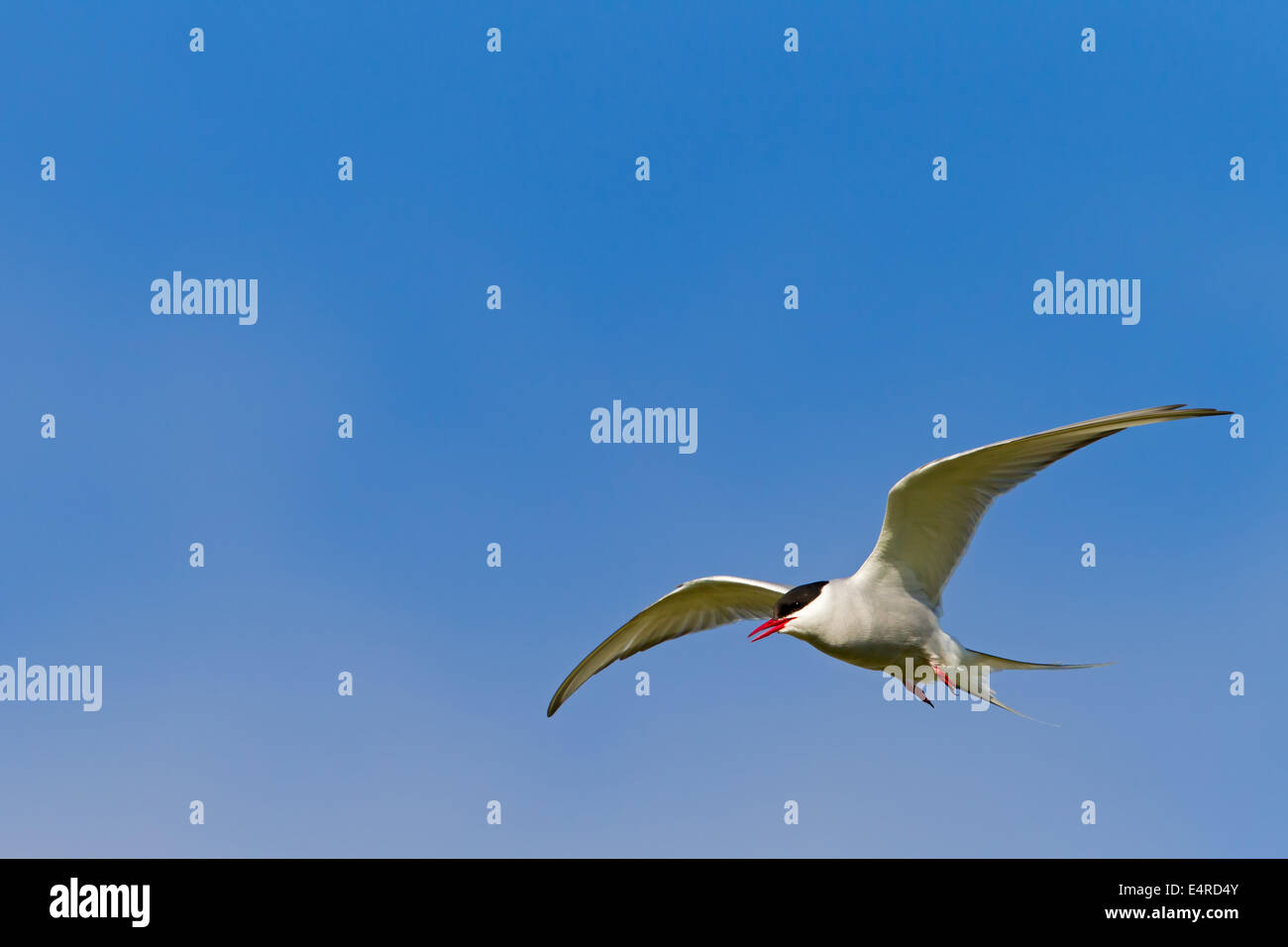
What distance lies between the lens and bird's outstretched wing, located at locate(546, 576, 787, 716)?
35.0 ft

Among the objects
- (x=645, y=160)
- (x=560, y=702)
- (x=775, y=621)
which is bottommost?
(x=560, y=702)

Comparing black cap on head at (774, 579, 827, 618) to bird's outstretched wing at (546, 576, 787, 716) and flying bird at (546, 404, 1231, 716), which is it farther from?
bird's outstretched wing at (546, 576, 787, 716)

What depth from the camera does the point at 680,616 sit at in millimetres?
11164

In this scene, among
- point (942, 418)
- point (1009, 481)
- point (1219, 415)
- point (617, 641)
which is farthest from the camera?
point (942, 418)

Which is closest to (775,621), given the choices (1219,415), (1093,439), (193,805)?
(1093,439)

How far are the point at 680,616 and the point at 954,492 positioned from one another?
3.50 meters

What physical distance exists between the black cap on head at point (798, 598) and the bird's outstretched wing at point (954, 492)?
0.59 meters

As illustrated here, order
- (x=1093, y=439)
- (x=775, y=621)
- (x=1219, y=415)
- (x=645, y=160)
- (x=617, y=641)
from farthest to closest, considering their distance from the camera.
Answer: (x=645, y=160) → (x=617, y=641) → (x=775, y=621) → (x=1093, y=439) → (x=1219, y=415)

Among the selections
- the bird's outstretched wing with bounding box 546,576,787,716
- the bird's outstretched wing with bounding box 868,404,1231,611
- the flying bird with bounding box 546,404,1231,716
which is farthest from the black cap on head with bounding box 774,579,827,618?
the bird's outstretched wing with bounding box 546,576,787,716

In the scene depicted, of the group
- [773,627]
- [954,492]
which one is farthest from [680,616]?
[954,492]

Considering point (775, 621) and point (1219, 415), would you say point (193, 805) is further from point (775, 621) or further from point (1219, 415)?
point (1219, 415)

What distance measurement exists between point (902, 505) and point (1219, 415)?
2.53 m

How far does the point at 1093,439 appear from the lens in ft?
26.2

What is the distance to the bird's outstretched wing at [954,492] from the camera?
7.90 m
